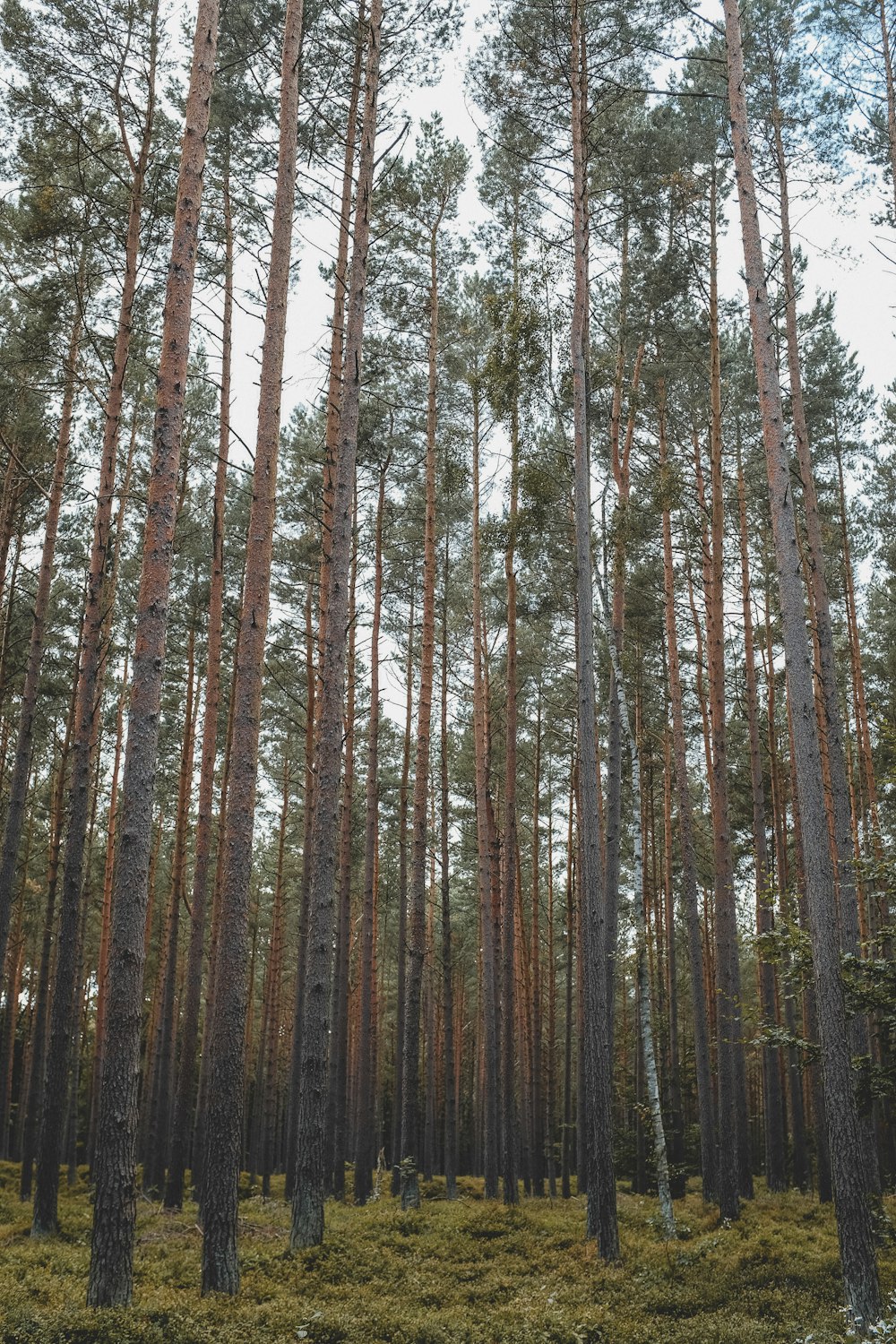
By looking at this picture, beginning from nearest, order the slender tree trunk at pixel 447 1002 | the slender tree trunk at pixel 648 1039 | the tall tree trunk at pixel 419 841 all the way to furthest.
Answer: the slender tree trunk at pixel 648 1039, the tall tree trunk at pixel 419 841, the slender tree trunk at pixel 447 1002

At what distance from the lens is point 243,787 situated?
743 cm

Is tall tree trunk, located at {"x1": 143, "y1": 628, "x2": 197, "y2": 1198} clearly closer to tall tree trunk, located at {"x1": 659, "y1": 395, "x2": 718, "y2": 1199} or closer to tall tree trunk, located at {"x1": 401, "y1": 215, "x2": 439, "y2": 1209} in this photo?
tall tree trunk, located at {"x1": 401, "y1": 215, "x2": 439, "y2": 1209}

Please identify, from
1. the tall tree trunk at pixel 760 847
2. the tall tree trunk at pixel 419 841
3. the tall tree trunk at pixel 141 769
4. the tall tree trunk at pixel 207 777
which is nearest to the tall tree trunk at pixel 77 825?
the tall tree trunk at pixel 207 777

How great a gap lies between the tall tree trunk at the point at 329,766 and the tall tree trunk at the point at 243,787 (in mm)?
1054

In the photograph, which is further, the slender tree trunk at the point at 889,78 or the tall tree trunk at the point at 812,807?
the slender tree trunk at the point at 889,78

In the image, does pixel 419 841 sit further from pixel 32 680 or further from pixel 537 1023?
pixel 537 1023

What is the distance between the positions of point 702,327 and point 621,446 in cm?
229

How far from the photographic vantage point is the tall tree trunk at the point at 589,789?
910cm

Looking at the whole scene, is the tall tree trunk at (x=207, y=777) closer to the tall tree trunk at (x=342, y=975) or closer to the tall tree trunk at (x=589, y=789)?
the tall tree trunk at (x=342, y=975)

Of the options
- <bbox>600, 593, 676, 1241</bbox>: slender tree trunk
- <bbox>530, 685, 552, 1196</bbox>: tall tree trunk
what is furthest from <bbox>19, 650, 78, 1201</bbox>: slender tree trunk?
<bbox>530, 685, 552, 1196</bbox>: tall tree trunk

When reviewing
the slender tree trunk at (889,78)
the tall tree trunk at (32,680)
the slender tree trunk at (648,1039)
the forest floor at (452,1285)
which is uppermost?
the slender tree trunk at (889,78)

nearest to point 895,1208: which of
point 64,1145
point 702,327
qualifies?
point 702,327

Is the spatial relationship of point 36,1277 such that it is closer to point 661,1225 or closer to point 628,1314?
point 628,1314

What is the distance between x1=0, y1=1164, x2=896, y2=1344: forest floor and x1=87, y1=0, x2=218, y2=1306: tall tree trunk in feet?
1.70
